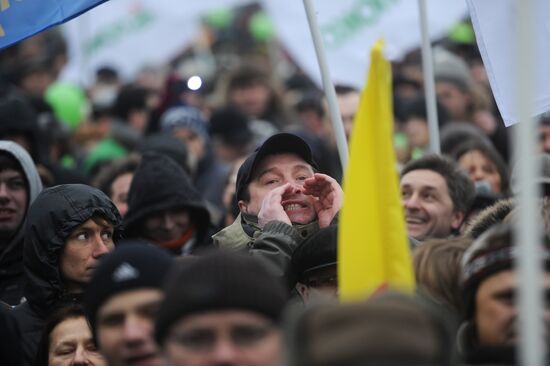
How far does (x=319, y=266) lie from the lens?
6414 millimetres

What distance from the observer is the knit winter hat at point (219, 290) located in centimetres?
466

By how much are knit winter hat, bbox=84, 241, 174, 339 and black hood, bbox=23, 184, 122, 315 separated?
1.76 metres

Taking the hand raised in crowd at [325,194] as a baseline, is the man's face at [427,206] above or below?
below

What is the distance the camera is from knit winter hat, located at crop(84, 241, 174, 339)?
5355mm

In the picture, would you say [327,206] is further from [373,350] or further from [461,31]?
[461,31]

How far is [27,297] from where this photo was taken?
7320mm

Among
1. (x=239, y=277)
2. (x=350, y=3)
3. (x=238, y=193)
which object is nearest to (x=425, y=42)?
(x=238, y=193)

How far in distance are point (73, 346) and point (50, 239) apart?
25.9 inches

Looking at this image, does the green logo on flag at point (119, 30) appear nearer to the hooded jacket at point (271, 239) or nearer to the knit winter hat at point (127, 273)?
the hooded jacket at point (271, 239)

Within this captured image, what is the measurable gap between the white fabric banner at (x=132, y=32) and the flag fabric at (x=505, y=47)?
9.64m

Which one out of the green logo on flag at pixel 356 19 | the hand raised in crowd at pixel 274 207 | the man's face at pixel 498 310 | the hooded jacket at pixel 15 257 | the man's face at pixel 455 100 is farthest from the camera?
the man's face at pixel 455 100

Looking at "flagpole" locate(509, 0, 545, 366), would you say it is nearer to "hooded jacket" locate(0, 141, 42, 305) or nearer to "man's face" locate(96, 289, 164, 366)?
"man's face" locate(96, 289, 164, 366)

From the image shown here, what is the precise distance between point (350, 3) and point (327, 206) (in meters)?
4.97

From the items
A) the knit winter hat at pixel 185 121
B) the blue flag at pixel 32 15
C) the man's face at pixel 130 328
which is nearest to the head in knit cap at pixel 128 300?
the man's face at pixel 130 328
